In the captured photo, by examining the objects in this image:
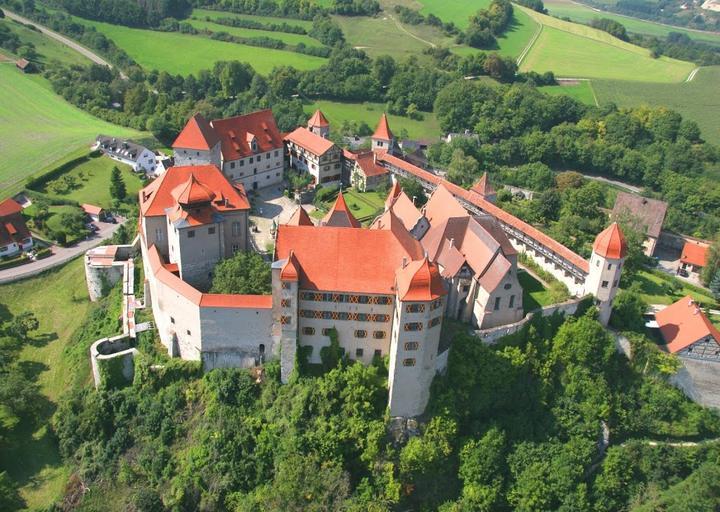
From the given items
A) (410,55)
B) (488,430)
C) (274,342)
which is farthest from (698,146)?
(274,342)

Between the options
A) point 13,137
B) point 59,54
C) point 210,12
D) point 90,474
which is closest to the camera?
point 90,474

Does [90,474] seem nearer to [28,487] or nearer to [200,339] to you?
[28,487]

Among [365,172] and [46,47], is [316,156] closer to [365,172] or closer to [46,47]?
[365,172]

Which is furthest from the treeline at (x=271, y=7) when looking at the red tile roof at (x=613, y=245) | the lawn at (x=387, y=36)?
A: the red tile roof at (x=613, y=245)

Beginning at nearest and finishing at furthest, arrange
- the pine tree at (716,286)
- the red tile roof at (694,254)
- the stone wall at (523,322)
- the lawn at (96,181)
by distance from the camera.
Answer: the stone wall at (523,322)
the pine tree at (716,286)
the red tile roof at (694,254)
the lawn at (96,181)

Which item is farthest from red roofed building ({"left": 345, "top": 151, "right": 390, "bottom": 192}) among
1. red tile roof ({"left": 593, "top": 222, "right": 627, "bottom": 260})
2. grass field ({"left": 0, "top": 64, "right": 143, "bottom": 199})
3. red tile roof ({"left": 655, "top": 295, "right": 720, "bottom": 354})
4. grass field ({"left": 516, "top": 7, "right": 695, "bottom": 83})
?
grass field ({"left": 516, "top": 7, "right": 695, "bottom": 83})

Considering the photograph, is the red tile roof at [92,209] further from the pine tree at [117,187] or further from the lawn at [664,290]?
the lawn at [664,290]

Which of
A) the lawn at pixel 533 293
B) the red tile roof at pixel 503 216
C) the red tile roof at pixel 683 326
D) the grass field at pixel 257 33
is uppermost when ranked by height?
the grass field at pixel 257 33

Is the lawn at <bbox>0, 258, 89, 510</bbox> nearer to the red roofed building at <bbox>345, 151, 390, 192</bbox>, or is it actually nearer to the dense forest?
the dense forest
